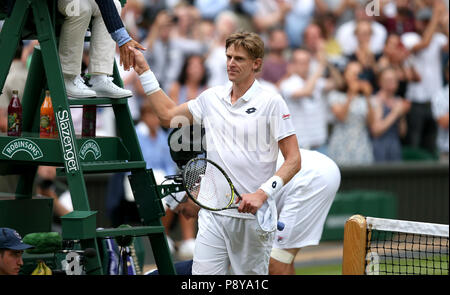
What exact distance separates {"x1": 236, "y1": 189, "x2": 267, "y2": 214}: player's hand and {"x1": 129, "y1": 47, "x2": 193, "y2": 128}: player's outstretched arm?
91cm

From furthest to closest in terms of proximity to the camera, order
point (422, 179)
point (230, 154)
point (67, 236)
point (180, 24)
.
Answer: point (422, 179) → point (180, 24) → point (230, 154) → point (67, 236)

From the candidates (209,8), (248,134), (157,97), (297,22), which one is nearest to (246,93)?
(248,134)

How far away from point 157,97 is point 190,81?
20.3ft

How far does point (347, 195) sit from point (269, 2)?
3.18 metres

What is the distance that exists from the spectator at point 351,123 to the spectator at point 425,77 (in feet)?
4.00

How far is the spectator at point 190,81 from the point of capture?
41.9ft

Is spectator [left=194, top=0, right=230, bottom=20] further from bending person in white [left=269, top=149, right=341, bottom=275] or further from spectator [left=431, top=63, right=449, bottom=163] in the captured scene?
bending person in white [left=269, top=149, right=341, bottom=275]

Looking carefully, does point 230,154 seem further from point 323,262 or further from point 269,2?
point 269,2

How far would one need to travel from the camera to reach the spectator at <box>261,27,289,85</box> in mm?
13391

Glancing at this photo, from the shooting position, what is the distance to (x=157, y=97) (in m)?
6.66
